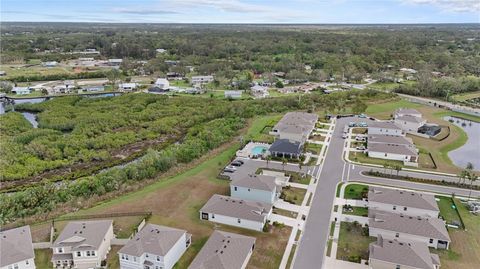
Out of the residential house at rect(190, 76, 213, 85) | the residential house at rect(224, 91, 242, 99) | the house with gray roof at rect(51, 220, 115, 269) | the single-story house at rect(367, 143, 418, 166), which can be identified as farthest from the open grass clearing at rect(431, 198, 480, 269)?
the residential house at rect(190, 76, 213, 85)

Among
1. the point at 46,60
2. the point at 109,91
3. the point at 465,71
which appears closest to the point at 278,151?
the point at 109,91

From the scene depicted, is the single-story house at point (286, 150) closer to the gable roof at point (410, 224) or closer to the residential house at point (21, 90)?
the gable roof at point (410, 224)

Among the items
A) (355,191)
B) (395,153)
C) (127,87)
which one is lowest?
(127,87)

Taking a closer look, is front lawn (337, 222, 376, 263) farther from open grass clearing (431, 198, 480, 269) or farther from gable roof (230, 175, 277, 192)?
gable roof (230, 175, 277, 192)

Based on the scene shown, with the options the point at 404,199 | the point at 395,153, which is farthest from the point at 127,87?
the point at 404,199

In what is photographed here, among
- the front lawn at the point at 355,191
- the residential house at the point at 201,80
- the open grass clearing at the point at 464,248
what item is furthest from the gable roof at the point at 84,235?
the residential house at the point at 201,80

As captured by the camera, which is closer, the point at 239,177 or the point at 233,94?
the point at 239,177

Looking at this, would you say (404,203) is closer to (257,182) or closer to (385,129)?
(257,182)

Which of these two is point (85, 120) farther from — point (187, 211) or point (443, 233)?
point (443, 233)
